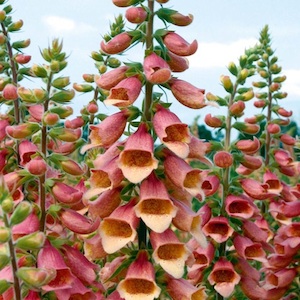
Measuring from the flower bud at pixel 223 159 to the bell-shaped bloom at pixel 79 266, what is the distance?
105cm

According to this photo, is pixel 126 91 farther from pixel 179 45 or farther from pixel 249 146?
pixel 249 146

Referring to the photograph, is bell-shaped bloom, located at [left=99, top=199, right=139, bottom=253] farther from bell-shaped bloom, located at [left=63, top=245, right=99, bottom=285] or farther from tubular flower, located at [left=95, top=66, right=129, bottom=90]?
tubular flower, located at [left=95, top=66, right=129, bottom=90]

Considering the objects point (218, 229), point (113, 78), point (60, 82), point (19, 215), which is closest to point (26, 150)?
point (60, 82)

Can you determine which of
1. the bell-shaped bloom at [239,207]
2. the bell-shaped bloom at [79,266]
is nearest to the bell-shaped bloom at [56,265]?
the bell-shaped bloom at [79,266]

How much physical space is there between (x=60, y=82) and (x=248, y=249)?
1423 millimetres

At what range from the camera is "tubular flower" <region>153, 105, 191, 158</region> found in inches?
91.0

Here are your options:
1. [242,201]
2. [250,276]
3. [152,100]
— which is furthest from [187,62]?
[250,276]

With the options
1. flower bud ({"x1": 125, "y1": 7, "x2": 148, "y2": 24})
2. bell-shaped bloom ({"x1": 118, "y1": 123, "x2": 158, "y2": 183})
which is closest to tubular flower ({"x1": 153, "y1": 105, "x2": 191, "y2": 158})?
bell-shaped bloom ({"x1": 118, "y1": 123, "x2": 158, "y2": 183})

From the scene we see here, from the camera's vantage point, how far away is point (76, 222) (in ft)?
7.80

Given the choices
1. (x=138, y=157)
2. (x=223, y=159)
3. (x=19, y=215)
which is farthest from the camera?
(x=223, y=159)

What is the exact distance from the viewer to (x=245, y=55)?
12.0 ft

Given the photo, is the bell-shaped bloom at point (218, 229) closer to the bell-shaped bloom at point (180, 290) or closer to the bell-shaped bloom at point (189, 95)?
the bell-shaped bloom at point (180, 290)

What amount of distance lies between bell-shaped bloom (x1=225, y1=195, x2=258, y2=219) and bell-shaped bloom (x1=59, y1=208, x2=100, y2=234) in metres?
1.10

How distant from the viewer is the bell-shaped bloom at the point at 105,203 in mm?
2410
